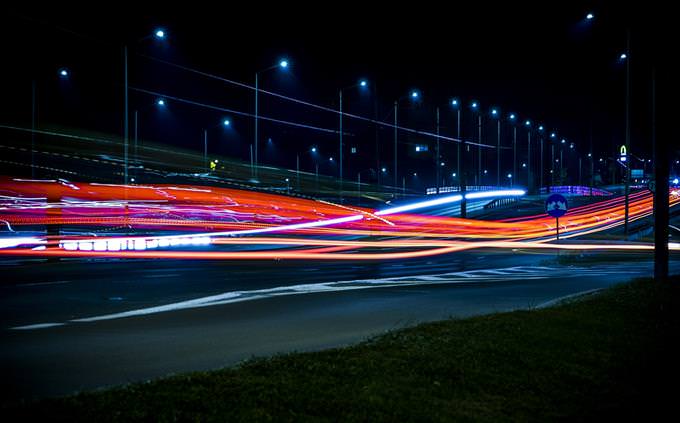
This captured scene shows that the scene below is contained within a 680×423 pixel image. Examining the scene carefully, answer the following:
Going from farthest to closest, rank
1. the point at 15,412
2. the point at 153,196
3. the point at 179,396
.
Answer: the point at 153,196, the point at 179,396, the point at 15,412

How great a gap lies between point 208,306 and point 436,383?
25.5 feet

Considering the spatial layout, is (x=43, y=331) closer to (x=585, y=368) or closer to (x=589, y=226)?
(x=585, y=368)

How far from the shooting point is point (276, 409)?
5.92m

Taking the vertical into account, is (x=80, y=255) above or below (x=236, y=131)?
below

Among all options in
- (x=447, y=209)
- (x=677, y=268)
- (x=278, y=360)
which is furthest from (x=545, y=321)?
(x=447, y=209)

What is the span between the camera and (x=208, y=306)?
13.9m

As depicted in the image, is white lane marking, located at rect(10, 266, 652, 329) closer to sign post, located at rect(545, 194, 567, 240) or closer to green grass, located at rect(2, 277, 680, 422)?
sign post, located at rect(545, 194, 567, 240)

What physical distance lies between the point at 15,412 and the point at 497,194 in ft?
250

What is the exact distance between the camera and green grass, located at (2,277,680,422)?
19.2 ft

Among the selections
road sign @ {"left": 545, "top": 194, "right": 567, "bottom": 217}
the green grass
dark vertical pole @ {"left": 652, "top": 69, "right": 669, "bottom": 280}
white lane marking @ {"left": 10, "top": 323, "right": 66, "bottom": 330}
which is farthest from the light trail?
the green grass

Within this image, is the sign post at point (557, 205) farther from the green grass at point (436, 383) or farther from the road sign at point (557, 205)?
the green grass at point (436, 383)

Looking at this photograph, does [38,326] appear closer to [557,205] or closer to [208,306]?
[208,306]

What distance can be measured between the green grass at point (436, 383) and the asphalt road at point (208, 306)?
1409 mm

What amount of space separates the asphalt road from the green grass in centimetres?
141
